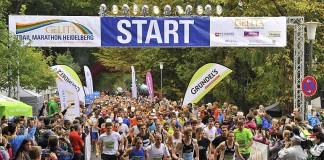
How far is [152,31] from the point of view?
24.2m

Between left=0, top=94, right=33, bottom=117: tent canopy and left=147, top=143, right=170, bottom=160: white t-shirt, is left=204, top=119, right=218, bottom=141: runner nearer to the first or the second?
left=147, top=143, right=170, bottom=160: white t-shirt

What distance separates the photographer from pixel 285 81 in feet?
108

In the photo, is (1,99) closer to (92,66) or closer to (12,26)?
(12,26)

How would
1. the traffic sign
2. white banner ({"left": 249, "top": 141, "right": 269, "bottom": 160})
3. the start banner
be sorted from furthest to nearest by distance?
1. the start banner
2. the traffic sign
3. white banner ({"left": 249, "top": 141, "right": 269, "bottom": 160})

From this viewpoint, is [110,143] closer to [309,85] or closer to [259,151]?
[259,151]

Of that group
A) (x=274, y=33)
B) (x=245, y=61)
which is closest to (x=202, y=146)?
(x=274, y=33)

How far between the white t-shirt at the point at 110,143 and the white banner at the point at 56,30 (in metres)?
6.48

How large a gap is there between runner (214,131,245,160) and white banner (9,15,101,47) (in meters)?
8.95

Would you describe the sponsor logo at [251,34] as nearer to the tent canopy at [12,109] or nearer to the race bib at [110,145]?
the race bib at [110,145]

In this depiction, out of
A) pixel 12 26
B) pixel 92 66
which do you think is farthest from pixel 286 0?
pixel 92 66

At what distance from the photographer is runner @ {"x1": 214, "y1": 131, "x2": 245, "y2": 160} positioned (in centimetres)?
1599

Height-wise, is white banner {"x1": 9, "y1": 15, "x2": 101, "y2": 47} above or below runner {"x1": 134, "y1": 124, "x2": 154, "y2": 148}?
above

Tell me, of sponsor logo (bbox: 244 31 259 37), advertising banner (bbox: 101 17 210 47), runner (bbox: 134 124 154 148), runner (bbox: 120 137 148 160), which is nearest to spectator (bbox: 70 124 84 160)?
runner (bbox: 134 124 154 148)

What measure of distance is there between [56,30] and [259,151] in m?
9.45
